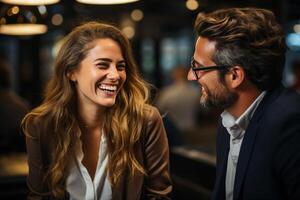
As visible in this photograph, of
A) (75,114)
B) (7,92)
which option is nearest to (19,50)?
(7,92)

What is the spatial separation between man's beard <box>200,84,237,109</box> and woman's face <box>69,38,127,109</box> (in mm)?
458

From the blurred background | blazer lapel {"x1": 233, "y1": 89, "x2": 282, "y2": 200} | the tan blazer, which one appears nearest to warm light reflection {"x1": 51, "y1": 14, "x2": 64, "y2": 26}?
the blurred background

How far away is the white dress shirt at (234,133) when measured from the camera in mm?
2137

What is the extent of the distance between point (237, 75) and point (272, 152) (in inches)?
15.0

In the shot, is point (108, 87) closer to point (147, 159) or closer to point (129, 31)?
point (147, 159)

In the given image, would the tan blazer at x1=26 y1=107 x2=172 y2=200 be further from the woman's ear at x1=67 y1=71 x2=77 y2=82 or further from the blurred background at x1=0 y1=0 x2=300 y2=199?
the woman's ear at x1=67 y1=71 x2=77 y2=82

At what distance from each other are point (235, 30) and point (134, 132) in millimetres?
741

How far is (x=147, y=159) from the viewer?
2496 mm

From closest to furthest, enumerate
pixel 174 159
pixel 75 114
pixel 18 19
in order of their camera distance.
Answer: pixel 75 114, pixel 18 19, pixel 174 159

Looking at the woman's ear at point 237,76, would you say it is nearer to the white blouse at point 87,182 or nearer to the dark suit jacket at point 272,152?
the dark suit jacket at point 272,152

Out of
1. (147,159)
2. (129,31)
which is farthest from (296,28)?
(147,159)

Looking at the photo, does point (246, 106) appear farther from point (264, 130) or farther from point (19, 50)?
point (19, 50)

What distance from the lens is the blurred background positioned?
3421 millimetres

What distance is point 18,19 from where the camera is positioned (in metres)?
3.07
